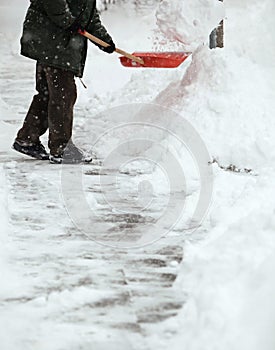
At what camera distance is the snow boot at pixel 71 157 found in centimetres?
634

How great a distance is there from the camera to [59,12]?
5973 mm

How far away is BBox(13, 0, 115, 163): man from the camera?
20.1 feet

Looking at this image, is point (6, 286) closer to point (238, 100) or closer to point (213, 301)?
point (213, 301)

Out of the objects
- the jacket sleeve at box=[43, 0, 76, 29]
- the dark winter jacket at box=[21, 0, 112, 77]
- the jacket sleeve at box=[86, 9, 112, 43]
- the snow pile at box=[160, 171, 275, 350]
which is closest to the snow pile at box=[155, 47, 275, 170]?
the jacket sleeve at box=[86, 9, 112, 43]

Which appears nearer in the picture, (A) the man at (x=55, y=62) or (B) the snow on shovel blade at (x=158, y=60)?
(A) the man at (x=55, y=62)

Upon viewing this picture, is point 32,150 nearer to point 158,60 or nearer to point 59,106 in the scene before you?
point 59,106

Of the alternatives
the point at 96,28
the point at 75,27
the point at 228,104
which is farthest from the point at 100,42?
the point at 228,104

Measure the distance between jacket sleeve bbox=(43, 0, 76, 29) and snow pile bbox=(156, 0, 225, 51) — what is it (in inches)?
A: 64.5

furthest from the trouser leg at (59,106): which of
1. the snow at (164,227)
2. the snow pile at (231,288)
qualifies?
the snow pile at (231,288)

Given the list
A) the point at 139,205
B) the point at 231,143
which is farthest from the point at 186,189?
the point at 231,143

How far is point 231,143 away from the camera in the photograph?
627cm

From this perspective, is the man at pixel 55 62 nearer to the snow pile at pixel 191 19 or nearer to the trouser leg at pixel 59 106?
the trouser leg at pixel 59 106

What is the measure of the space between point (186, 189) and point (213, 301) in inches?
83.4

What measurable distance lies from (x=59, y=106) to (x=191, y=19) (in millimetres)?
1834
